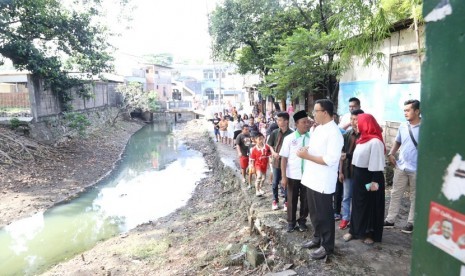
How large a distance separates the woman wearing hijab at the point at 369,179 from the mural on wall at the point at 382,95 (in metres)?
4.00

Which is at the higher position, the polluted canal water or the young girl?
the young girl

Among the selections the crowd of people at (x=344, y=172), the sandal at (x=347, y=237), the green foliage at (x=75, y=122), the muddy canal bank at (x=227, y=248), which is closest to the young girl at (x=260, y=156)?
the muddy canal bank at (x=227, y=248)

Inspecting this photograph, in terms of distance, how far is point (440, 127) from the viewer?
108 centimetres

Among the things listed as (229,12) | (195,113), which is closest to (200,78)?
(195,113)

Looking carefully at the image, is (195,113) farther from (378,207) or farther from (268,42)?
(378,207)

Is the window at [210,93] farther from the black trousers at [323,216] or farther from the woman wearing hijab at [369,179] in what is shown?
the black trousers at [323,216]

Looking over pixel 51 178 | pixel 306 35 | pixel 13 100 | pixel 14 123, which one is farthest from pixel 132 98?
pixel 306 35

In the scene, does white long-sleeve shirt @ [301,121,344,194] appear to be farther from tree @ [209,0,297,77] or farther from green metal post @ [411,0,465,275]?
tree @ [209,0,297,77]

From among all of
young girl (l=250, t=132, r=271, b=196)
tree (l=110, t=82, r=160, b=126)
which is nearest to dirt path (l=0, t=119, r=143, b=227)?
young girl (l=250, t=132, r=271, b=196)

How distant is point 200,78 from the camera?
56.1 metres

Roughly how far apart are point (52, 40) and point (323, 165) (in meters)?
14.5

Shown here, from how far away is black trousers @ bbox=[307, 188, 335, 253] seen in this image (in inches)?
144

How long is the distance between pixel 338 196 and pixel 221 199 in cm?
551

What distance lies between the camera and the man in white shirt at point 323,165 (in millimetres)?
3551
